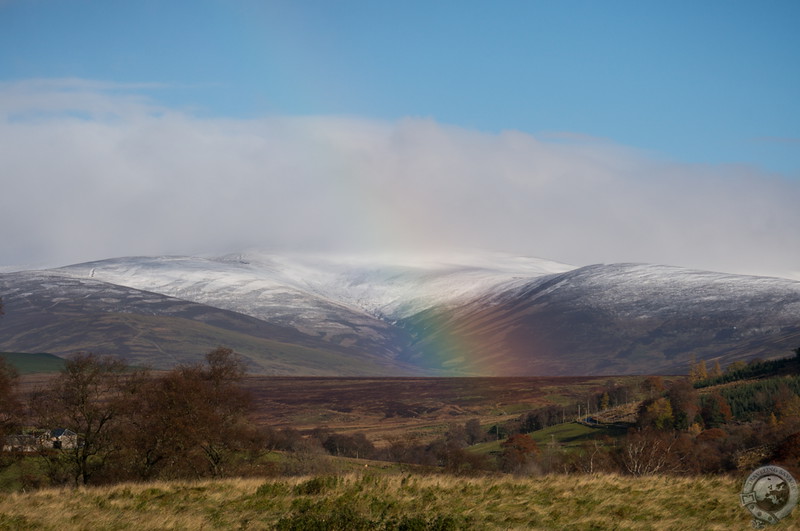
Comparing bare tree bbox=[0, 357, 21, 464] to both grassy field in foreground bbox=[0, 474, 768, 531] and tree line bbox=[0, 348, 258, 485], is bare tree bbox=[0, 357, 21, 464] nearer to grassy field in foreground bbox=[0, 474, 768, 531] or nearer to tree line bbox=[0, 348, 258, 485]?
tree line bbox=[0, 348, 258, 485]

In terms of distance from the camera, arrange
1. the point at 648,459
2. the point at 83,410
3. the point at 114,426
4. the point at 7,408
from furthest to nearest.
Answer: the point at 648,459 < the point at 114,426 < the point at 83,410 < the point at 7,408

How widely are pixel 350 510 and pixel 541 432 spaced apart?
14665 cm

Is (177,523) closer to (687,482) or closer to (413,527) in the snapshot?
(413,527)

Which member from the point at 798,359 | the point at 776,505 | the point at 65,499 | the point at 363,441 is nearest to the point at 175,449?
the point at 65,499

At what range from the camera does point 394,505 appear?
18688 millimetres

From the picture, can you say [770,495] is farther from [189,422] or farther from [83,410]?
[83,410]

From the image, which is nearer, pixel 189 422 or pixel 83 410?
pixel 83 410

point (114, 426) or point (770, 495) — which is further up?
point (770, 495)

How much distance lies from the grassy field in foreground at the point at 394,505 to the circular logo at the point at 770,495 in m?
0.31

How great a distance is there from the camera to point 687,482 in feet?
73.2

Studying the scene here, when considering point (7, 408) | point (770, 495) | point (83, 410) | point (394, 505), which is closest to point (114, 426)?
point (83, 410)

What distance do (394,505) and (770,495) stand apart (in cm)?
866

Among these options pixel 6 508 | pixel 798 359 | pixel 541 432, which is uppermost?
pixel 6 508

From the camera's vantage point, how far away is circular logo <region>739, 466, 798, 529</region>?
17.1m
